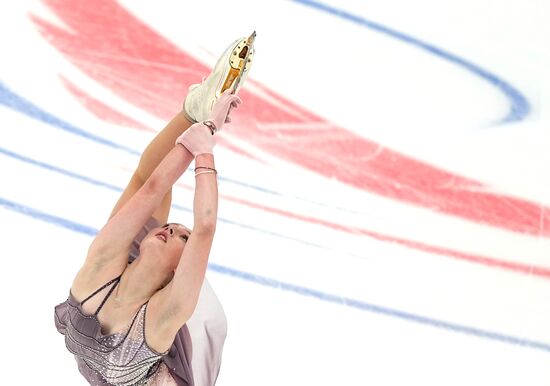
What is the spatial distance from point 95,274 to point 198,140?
462 mm

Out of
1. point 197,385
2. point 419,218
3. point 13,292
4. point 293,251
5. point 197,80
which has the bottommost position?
point 197,385

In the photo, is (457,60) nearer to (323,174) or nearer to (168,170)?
(323,174)

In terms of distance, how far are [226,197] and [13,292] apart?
3.34 feet

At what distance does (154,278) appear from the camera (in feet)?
9.85

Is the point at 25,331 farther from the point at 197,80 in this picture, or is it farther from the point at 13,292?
the point at 197,80

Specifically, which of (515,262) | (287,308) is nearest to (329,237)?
(287,308)

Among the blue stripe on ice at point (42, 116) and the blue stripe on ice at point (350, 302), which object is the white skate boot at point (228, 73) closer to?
the blue stripe on ice at point (350, 302)

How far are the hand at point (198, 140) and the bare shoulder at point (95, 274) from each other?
1.21 ft

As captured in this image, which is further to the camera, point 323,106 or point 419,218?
point 323,106

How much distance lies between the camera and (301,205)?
4500mm

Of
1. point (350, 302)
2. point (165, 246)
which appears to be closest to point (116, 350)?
point (165, 246)

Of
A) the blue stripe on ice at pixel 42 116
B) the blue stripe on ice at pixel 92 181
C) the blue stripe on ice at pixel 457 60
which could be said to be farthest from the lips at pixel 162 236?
the blue stripe on ice at pixel 457 60

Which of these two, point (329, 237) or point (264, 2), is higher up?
point (264, 2)

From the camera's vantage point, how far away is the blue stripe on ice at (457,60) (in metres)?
5.09
